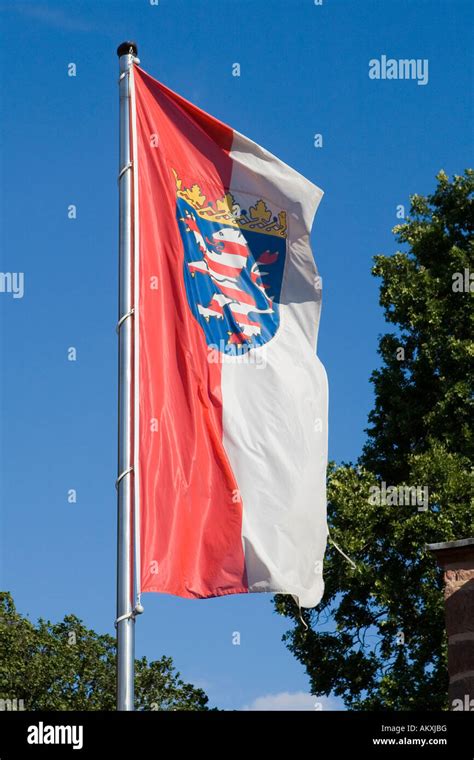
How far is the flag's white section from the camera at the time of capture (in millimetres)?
10461

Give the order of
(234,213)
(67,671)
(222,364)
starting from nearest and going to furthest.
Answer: (222,364) < (234,213) < (67,671)

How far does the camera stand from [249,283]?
11.4 m

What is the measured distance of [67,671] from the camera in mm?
47781

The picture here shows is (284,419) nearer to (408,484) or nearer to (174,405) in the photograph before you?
(174,405)

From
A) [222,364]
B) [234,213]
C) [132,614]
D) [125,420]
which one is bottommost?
[132,614]

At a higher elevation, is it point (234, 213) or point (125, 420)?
point (234, 213)

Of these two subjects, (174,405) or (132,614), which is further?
(174,405)

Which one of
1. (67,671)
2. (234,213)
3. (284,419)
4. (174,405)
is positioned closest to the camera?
(174,405)

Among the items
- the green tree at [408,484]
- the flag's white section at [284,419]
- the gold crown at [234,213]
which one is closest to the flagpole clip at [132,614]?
the flag's white section at [284,419]

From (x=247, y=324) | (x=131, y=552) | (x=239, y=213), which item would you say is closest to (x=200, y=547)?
(x=131, y=552)

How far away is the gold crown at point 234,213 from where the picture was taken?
36.2 feet

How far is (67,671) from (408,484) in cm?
2698

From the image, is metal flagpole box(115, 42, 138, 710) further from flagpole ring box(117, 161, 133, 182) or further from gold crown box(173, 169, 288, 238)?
gold crown box(173, 169, 288, 238)

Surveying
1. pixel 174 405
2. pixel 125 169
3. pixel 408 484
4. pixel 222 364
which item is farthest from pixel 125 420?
pixel 408 484
